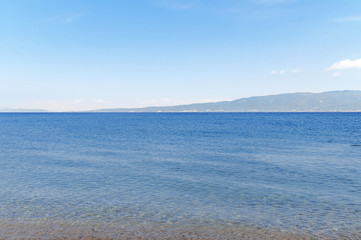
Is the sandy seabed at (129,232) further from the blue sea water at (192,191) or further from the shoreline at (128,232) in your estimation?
the blue sea water at (192,191)

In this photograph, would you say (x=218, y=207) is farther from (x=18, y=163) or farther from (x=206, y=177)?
(x=18, y=163)

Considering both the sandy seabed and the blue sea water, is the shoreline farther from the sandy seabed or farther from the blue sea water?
the blue sea water

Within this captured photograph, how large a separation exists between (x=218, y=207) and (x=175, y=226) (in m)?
4.26

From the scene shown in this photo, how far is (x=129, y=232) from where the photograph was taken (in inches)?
619

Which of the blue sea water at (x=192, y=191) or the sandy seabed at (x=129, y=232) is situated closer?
the sandy seabed at (x=129, y=232)

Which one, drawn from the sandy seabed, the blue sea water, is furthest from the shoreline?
the blue sea water

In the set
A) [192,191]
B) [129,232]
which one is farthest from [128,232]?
[192,191]

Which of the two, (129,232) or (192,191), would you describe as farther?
(192,191)

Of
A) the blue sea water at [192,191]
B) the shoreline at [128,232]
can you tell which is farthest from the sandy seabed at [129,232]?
the blue sea water at [192,191]

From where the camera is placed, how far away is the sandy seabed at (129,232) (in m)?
15.1

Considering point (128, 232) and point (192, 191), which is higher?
point (128, 232)

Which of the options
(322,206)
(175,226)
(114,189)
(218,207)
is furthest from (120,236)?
(322,206)

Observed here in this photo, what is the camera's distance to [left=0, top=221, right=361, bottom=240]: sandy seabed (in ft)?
49.5

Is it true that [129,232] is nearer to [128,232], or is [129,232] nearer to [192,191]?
[128,232]
